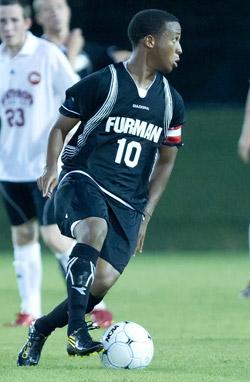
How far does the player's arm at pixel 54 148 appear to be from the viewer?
7.39 metres

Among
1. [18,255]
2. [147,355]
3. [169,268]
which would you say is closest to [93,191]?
[147,355]

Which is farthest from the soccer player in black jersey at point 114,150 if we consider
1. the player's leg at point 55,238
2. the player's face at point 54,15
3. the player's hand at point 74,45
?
the player's hand at point 74,45

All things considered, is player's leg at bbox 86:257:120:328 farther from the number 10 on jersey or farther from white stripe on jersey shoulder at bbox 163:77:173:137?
white stripe on jersey shoulder at bbox 163:77:173:137

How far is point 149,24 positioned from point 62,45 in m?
4.80

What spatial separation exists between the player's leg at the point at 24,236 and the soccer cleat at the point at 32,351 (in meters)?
2.83

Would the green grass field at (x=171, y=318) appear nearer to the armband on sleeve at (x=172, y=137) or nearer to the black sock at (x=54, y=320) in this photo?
the black sock at (x=54, y=320)

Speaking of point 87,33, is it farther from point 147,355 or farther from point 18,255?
point 147,355

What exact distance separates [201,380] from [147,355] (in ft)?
1.78

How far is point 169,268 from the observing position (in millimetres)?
14766

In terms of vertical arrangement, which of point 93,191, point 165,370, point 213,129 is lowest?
point 213,129

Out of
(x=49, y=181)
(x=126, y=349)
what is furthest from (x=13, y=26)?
(x=126, y=349)

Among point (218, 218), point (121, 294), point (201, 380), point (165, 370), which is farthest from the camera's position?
point (218, 218)

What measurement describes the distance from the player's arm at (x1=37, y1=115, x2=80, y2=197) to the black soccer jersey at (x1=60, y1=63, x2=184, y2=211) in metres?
0.04

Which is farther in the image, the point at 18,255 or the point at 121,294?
the point at 121,294
